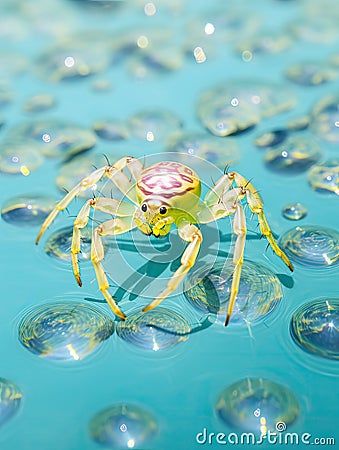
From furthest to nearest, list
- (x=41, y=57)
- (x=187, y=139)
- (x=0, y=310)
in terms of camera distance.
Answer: (x=41, y=57), (x=187, y=139), (x=0, y=310)

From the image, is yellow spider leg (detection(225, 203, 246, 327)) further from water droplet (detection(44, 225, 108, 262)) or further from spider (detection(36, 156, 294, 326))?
water droplet (detection(44, 225, 108, 262))

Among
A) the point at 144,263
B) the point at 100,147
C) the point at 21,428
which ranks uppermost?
the point at 100,147

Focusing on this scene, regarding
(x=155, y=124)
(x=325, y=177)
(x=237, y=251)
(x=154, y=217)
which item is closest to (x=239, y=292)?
(x=237, y=251)

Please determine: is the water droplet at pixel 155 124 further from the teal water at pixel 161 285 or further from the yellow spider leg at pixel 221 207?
the yellow spider leg at pixel 221 207

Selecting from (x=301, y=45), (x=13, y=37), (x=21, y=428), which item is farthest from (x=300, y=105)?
(x=21, y=428)

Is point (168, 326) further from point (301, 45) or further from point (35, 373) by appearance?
point (301, 45)

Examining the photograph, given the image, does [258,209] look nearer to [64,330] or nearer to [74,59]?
[64,330]
